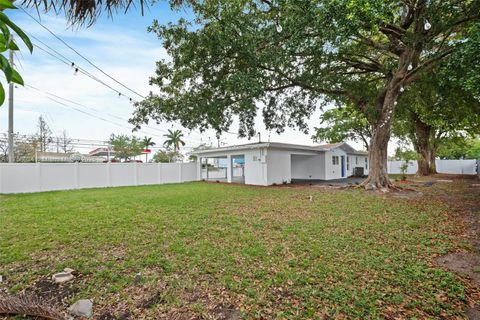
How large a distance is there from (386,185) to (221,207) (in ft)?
25.0

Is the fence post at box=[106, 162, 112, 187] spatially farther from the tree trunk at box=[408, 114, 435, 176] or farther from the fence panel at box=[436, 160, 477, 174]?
the fence panel at box=[436, 160, 477, 174]

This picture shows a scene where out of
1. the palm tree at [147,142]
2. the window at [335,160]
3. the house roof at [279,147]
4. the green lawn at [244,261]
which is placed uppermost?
the palm tree at [147,142]

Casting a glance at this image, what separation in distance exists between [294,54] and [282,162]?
29.2 ft

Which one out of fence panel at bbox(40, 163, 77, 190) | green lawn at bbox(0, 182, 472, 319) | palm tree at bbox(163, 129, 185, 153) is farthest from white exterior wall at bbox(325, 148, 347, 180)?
palm tree at bbox(163, 129, 185, 153)

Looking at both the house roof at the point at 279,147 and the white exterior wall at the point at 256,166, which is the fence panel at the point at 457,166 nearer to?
the house roof at the point at 279,147

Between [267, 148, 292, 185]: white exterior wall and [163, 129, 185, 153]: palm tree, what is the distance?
80.7 feet

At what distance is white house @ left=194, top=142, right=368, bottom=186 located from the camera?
15364mm

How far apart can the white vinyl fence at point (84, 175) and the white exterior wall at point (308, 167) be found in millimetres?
7846

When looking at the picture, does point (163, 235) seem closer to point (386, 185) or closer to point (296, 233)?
point (296, 233)

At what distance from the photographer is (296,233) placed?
507 centimetres

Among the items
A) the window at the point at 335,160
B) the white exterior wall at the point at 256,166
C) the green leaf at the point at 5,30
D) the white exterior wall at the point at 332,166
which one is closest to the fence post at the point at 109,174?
the white exterior wall at the point at 256,166

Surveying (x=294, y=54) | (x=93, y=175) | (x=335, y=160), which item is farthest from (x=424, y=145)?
(x=93, y=175)

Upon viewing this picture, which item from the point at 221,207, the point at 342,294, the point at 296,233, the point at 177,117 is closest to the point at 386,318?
the point at 342,294

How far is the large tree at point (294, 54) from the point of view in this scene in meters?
7.09
